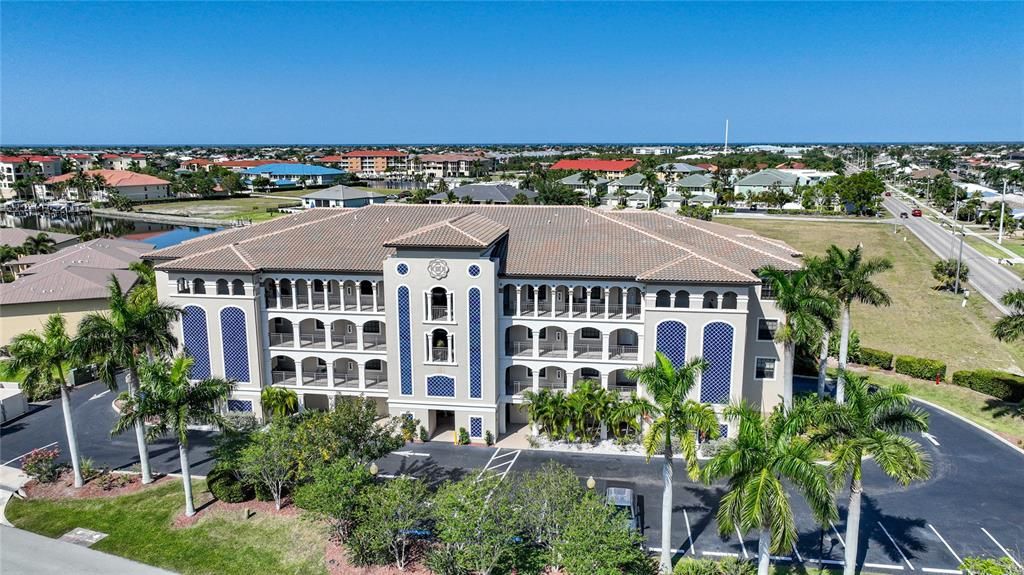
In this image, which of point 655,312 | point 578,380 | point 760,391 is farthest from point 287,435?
point 760,391

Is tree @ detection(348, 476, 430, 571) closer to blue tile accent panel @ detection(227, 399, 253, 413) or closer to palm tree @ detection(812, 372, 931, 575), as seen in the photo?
palm tree @ detection(812, 372, 931, 575)

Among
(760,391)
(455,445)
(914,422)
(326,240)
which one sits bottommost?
(455,445)

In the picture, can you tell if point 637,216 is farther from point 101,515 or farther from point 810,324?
point 101,515

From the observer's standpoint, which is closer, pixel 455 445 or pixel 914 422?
pixel 914 422

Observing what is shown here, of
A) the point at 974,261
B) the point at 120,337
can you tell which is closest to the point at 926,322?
the point at 974,261

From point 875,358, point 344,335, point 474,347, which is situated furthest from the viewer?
point 875,358

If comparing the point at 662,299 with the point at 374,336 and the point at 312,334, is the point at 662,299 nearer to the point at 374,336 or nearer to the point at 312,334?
the point at 374,336

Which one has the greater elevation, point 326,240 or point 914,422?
point 326,240
